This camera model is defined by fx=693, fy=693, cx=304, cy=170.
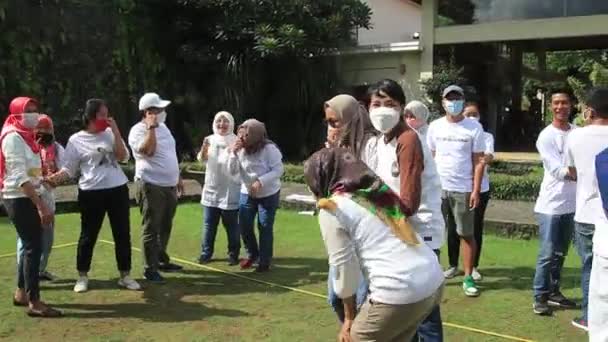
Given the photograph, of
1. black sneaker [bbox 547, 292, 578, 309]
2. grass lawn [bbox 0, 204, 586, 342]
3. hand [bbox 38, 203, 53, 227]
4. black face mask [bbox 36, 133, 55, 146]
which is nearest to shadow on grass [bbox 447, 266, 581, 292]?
grass lawn [bbox 0, 204, 586, 342]

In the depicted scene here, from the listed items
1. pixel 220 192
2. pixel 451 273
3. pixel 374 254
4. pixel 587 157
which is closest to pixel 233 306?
pixel 220 192

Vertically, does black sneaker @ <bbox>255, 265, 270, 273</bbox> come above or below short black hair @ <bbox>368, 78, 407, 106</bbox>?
below

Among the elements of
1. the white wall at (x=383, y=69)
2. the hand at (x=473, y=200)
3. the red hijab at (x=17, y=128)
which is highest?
the white wall at (x=383, y=69)

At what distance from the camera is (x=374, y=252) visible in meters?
2.74

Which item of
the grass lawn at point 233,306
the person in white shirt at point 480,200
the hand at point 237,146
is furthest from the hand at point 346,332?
the hand at point 237,146

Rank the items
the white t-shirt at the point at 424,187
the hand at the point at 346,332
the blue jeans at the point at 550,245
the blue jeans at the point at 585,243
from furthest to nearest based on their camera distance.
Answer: the blue jeans at the point at 550,245, the blue jeans at the point at 585,243, the white t-shirt at the point at 424,187, the hand at the point at 346,332

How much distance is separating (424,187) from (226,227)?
3790mm

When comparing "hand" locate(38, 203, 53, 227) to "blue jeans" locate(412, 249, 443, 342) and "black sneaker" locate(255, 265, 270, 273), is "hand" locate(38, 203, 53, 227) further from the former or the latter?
"blue jeans" locate(412, 249, 443, 342)

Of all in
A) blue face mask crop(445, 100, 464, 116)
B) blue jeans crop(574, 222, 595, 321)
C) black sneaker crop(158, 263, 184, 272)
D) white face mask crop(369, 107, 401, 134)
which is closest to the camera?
white face mask crop(369, 107, 401, 134)

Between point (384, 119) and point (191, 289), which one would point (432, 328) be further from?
point (191, 289)

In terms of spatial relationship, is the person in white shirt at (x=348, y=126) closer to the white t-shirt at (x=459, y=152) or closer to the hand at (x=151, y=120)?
the white t-shirt at (x=459, y=152)

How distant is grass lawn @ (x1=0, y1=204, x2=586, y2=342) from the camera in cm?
490

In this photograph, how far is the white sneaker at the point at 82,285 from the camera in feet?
19.4

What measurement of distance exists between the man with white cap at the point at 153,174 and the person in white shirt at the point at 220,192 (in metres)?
0.67
